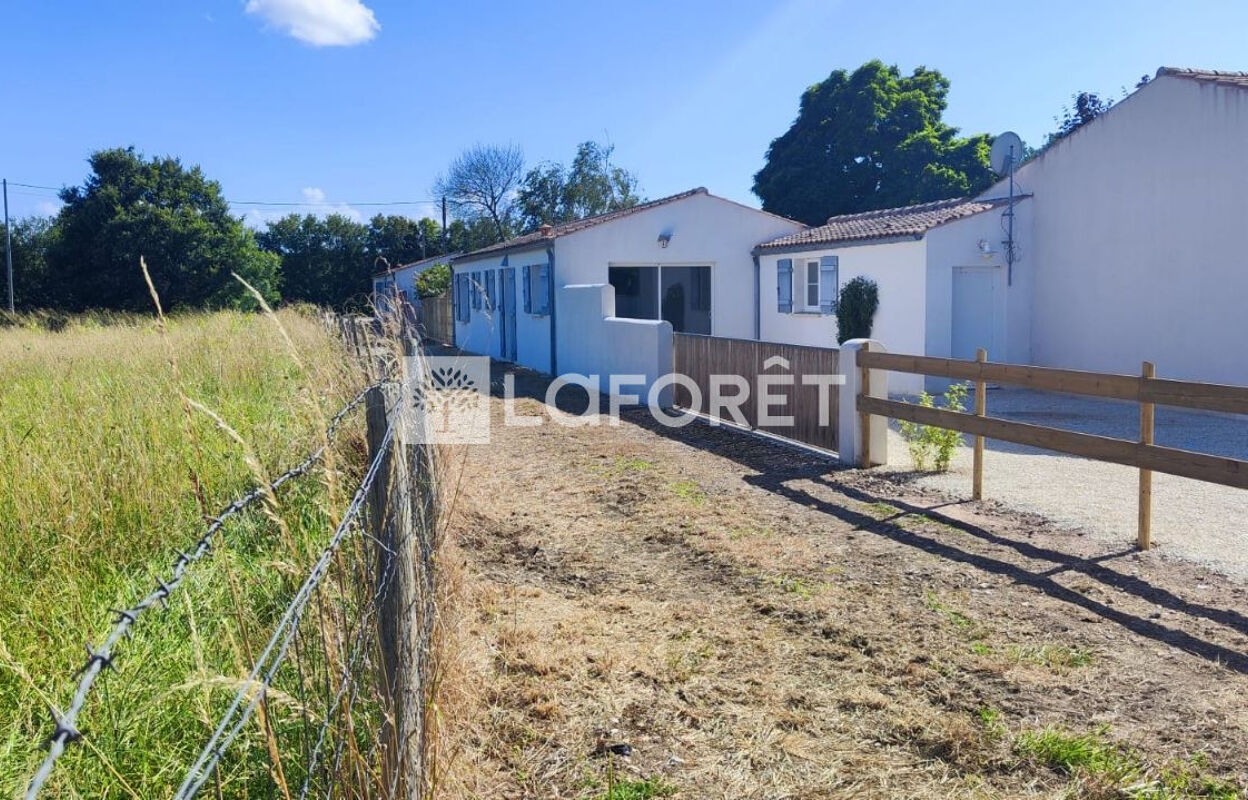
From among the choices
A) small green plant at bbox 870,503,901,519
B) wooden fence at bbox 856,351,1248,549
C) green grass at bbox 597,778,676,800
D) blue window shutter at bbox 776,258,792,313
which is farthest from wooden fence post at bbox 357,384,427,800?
blue window shutter at bbox 776,258,792,313

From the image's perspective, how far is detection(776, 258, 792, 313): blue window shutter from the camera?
2009 cm

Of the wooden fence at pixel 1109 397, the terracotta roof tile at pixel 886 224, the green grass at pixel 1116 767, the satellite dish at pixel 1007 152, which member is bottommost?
the green grass at pixel 1116 767

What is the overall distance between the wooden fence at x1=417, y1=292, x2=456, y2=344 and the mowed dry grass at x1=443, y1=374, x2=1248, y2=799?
2274 centimetres

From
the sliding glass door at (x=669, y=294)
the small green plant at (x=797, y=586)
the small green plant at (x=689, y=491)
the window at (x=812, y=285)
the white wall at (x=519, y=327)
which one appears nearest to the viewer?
the small green plant at (x=797, y=586)

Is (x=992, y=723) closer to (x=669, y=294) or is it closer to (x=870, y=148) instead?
(x=669, y=294)

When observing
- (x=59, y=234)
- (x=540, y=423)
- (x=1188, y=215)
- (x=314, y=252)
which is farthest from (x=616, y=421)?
(x=314, y=252)

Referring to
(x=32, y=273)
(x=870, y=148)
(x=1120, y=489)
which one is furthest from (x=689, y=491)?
(x=32, y=273)

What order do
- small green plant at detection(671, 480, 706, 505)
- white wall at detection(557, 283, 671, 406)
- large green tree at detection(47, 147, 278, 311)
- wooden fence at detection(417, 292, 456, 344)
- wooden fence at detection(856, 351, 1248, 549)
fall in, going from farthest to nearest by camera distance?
large green tree at detection(47, 147, 278, 311) → wooden fence at detection(417, 292, 456, 344) → white wall at detection(557, 283, 671, 406) → small green plant at detection(671, 480, 706, 505) → wooden fence at detection(856, 351, 1248, 549)

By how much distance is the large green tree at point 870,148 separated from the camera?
34219mm

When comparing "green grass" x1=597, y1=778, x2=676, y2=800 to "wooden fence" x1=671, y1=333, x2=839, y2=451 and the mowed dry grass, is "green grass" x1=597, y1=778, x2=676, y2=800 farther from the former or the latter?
"wooden fence" x1=671, y1=333, x2=839, y2=451

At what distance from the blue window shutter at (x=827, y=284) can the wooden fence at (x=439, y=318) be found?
1314 centimetres

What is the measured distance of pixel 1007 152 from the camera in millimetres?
16766

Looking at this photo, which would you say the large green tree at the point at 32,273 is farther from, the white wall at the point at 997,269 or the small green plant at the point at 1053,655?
the small green plant at the point at 1053,655

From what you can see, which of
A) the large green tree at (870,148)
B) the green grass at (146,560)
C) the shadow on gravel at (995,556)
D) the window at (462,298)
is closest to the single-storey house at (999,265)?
the window at (462,298)
